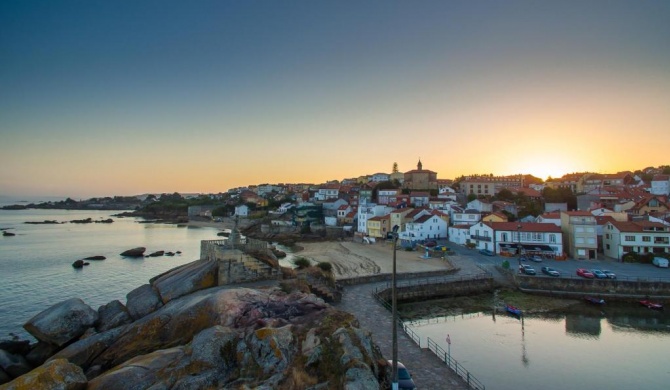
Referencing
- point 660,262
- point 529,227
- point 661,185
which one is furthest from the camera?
point 661,185

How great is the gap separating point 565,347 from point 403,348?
42.4 ft

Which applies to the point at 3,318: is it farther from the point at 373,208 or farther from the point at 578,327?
the point at 373,208

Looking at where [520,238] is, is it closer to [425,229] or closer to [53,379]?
[425,229]

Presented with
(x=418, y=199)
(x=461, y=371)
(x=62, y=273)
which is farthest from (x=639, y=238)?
Answer: (x=62, y=273)

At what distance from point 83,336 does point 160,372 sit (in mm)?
10612

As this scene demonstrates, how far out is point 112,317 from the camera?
20.4 m

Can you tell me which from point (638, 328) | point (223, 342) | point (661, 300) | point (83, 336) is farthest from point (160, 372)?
point (661, 300)

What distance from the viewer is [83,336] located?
18.9 metres

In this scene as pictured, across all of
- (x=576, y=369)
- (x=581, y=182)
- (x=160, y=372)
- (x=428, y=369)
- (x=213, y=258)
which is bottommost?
(x=576, y=369)

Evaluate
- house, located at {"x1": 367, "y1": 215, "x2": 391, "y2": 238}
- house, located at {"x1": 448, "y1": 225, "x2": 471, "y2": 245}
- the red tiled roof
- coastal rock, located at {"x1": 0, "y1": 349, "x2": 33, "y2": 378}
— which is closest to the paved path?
coastal rock, located at {"x1": 0, "y1": 349, "x2": 33, "y2": 378}

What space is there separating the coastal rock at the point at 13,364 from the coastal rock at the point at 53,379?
27.8 ft

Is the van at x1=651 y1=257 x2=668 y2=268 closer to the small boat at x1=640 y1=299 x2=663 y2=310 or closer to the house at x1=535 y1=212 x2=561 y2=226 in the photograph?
the small boat at x1=640 y1=299 x2=663 y2=310

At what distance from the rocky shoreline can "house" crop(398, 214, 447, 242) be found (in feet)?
149

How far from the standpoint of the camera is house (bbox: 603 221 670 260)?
42.7m
